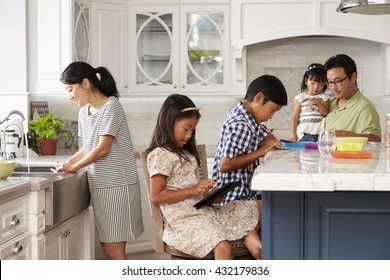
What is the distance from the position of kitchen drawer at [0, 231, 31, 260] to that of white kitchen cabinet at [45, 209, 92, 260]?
29 cm

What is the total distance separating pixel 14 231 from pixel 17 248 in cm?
7

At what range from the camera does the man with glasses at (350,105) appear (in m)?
3.79

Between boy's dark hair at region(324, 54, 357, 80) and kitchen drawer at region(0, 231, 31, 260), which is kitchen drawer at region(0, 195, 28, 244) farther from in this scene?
boy's dark hair at region(324, 54, 357, 80)

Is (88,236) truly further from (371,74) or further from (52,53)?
(371,74)

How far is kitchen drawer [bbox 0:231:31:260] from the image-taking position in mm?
2699

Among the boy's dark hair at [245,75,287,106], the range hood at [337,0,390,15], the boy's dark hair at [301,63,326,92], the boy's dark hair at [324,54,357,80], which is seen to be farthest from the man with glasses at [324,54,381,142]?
the boy's dark hair at [301,63,326,92]

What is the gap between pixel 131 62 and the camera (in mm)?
5336

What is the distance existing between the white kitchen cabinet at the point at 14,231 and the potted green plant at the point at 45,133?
6.61 feet

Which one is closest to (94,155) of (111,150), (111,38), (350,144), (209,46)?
(111,150)

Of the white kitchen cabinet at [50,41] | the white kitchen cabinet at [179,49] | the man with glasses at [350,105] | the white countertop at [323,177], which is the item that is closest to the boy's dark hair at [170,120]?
the white countertop at [323,177]

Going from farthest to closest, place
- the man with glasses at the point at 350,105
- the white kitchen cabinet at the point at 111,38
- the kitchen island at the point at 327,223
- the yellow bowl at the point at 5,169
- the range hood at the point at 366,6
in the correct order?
the white kitchen cabinet at the point at 111,38, the man with glasses at the point at 350,105, the range hood at the point at 366,6, the yellow bowl at the point at 5,169, the kitchen island at the point at 327,223

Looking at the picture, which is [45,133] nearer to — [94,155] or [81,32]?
[81,32]

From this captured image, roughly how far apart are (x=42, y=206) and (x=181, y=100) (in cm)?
80

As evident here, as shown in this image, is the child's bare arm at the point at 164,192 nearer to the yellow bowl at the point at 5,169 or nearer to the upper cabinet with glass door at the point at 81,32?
the yellow bowl at the point at 5,169
